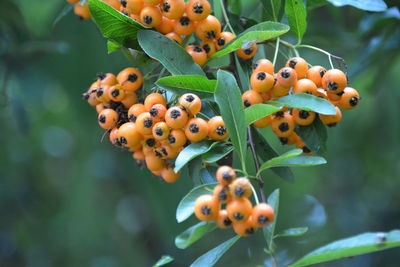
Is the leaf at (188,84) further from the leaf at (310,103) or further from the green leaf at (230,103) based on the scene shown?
the leaf at (310,103)

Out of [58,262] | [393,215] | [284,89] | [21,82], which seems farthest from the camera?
[58,262]

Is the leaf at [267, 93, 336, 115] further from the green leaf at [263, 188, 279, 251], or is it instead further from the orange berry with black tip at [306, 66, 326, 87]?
the green leaf at [263, 188, 279, 251]

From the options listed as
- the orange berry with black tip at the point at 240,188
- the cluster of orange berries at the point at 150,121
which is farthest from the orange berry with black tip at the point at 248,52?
the orange berry with black tip at the point at 240,188

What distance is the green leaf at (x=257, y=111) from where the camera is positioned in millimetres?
1588

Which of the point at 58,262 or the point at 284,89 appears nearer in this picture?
the point at 284,89

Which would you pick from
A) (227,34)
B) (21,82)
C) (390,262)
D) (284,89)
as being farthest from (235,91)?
(390,262)

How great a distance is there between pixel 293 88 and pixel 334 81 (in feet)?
0.46

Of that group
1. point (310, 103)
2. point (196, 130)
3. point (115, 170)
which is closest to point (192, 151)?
point (196, 130)

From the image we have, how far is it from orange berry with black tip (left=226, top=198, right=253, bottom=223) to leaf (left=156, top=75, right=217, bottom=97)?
0.47 meters

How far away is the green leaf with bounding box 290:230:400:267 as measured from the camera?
1447 mm

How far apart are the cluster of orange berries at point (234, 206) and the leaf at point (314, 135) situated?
502mm

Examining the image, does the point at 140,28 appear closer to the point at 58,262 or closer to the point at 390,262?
the point at 390,262

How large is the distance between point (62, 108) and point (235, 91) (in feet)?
14.1

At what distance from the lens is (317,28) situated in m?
3.79
